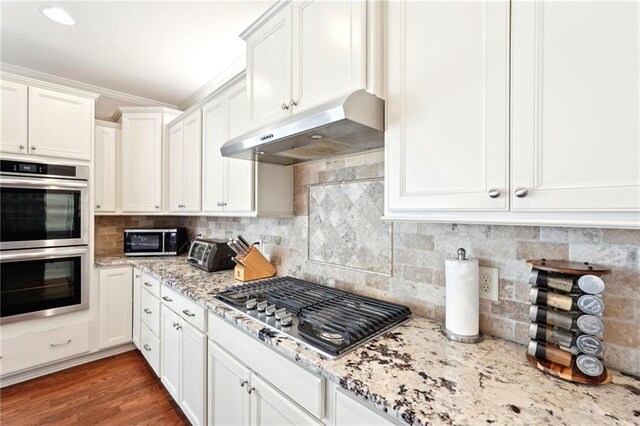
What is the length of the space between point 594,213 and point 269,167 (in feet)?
5.36

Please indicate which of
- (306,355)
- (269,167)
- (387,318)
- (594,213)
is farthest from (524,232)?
(269,167)

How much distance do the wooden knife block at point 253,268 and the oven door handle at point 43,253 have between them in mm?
1544

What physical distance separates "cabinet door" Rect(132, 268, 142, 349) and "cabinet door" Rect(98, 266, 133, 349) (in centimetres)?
6

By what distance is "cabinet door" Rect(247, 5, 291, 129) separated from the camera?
1445 mm

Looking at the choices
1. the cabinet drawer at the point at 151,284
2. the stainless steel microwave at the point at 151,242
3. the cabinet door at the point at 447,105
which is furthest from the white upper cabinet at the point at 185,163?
the cabinet door at the point at 447,105

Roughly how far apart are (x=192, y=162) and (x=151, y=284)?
108cm

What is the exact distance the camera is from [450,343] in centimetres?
106

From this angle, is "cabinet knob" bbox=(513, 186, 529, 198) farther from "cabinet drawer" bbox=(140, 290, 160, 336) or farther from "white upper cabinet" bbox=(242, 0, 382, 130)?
"cabinet drawer" bbox=(140, 290, 160, 336)

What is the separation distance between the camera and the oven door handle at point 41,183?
222 cm

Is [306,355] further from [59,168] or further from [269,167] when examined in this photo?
[59,168]

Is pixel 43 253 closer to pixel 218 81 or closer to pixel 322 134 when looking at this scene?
pixel 218 81

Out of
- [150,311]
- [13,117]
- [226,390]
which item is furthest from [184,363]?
[13,117]

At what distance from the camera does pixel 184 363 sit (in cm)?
184

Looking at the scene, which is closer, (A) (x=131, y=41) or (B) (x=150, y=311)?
(A) (x=131, y=41)
